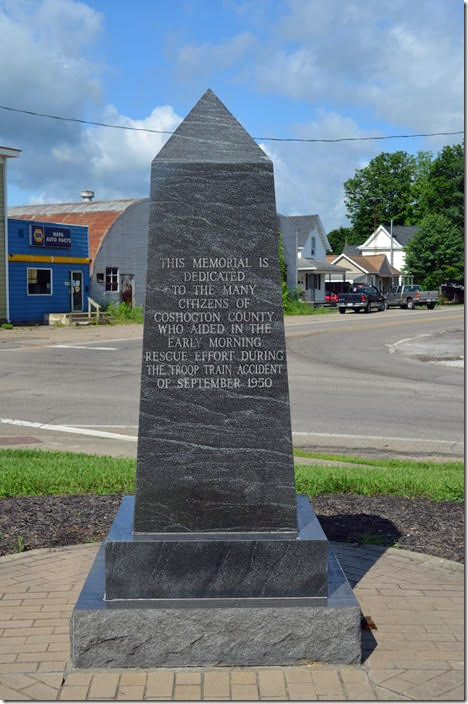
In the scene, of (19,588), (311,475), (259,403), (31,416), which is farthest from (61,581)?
(31,416)

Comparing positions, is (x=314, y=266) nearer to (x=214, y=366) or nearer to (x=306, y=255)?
(x=306, y=255)

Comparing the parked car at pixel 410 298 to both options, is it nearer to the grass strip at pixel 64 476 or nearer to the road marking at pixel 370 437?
the road marking at pixel 370 437

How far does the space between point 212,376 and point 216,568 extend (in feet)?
3.28

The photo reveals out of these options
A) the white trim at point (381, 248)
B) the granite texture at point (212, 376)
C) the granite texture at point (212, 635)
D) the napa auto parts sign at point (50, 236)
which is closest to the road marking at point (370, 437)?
the granite texture at point (212, 376)

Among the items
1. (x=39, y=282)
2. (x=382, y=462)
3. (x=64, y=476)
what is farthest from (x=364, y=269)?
(x=64, y=476)

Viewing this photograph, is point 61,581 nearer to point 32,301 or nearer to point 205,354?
point 205,354

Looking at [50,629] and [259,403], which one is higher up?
[259,403]

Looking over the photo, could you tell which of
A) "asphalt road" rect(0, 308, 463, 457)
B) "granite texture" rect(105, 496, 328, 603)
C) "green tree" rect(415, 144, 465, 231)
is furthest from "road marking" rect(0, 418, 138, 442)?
"green tree" rect(415, 144, 465, 231)

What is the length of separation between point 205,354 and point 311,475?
364 cm

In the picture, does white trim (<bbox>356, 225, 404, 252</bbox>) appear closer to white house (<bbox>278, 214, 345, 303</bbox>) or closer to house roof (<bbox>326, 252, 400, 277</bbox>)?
house roof (<bbox>326, 252, 400, 277</bbox>)

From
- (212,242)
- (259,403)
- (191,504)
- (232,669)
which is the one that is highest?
(212,242)

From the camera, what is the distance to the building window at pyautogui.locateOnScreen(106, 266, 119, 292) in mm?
43594

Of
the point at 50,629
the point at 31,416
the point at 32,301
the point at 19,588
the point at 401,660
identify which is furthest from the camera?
the point at 32,301

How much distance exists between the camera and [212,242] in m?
4.56
